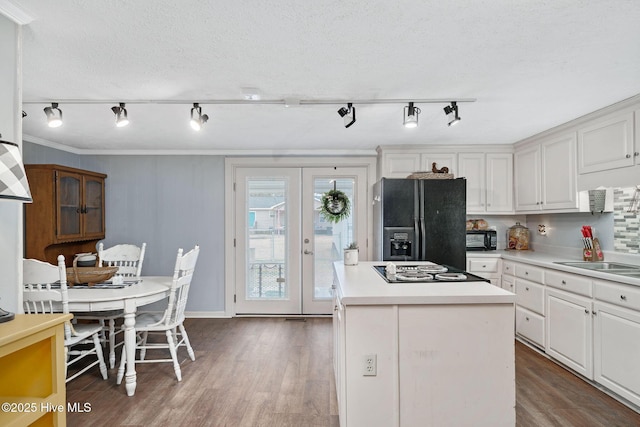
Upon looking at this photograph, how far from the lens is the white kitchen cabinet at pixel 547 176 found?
10.8 ft

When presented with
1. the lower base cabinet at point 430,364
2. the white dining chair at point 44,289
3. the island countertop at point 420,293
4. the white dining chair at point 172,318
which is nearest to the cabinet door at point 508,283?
the island countertop at point 420,293

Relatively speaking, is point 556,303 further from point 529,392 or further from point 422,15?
point 422,15

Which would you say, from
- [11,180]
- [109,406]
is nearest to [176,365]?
[109,406]

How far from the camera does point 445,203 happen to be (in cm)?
382

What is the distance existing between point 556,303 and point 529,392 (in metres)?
0.80

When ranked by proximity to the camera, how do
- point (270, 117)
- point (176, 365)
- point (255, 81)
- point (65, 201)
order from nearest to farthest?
point (255, 81) → point (176, 365) → point (270, 117) → point (65, 201)

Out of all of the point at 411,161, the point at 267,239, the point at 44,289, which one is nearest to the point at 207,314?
the point at 267,239

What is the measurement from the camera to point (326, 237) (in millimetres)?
4602

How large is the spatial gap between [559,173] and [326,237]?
2.61 m

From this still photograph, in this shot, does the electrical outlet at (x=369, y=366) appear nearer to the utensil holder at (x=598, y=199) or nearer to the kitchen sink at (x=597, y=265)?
the kitchen sink at (x=597, y=265)

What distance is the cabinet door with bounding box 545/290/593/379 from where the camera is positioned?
2643 mm

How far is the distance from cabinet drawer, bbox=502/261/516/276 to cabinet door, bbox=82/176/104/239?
4.67 m

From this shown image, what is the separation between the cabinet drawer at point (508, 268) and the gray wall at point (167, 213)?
131 inches

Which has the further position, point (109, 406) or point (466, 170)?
point (466, 170)
